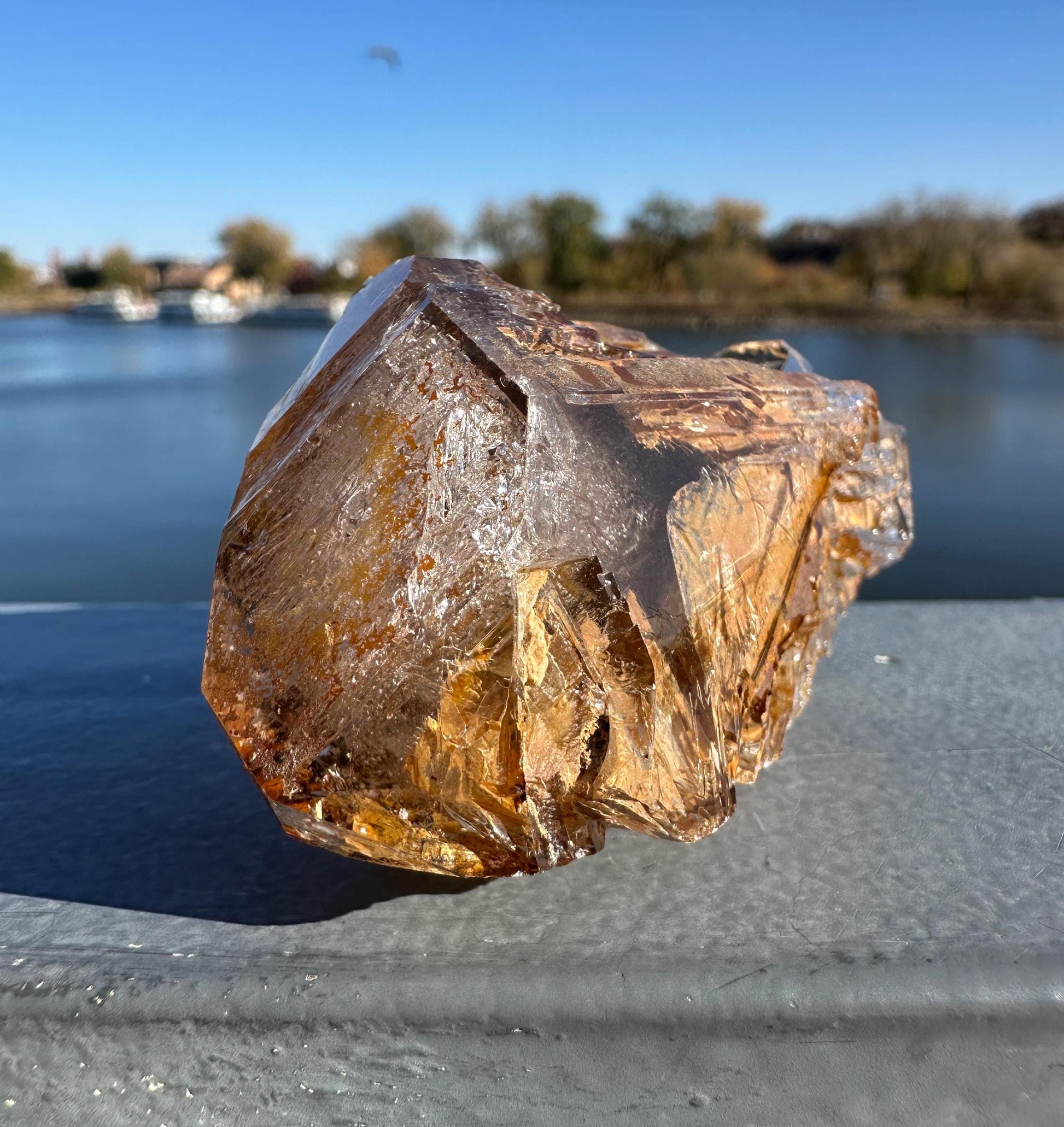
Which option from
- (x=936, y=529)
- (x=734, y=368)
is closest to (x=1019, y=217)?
(x=936, y=529)

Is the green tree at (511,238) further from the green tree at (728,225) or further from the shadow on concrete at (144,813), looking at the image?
the shadow on concrete at (144,813)

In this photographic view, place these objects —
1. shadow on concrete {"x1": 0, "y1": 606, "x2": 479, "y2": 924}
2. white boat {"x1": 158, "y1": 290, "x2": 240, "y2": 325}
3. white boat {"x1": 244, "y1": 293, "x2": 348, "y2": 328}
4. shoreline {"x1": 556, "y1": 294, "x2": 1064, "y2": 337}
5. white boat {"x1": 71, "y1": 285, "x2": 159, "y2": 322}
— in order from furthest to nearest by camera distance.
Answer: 1. white boat {"x1": 71, "y1": 285, "x2": 159, "y2": 322}
2. white boat {"x1": 158, "y1": 290, "x2": 240, "y2": 325}
3. white boat {"x1": 244, "y1": 293, "x2": 348, "y2": 328}
4. shoreline {"x1": 556, "y1": 294, "x2": 1064, "y2": 337}
5. shadow on concrete {"x1": 0, "y1": 606, "x2": 479, "y2": 924}

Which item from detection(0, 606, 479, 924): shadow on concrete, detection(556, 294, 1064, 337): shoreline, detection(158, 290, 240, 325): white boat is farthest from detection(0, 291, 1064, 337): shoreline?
detection(0, 606, 479, 924): shadow on concrete

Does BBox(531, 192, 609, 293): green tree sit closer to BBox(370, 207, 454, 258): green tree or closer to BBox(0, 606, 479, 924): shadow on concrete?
BBox(370, 207, 454, 258): green tree

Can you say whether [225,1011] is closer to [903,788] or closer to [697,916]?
[697,916]

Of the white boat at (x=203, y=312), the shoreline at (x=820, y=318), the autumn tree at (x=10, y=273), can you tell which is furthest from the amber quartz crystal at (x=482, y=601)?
the autumn tree at (x=10, y=273)
